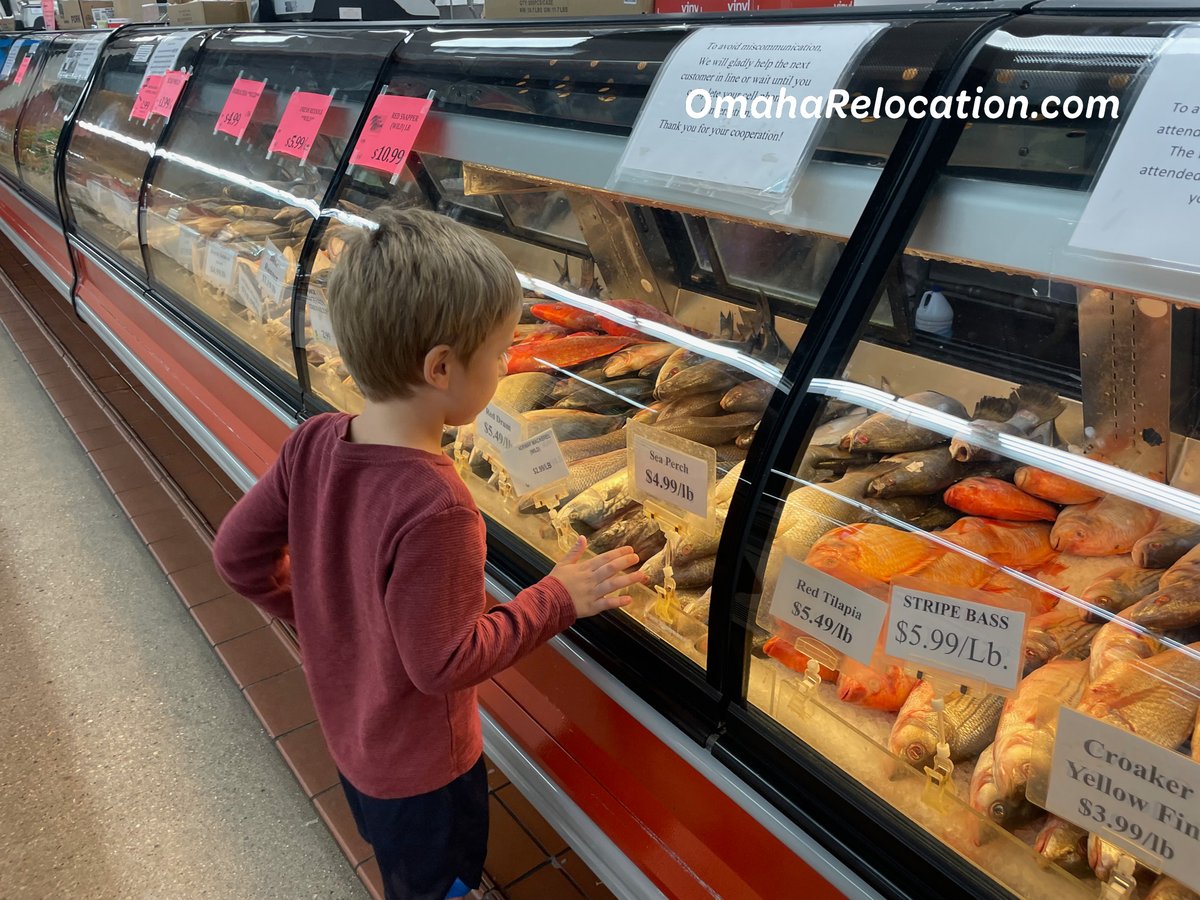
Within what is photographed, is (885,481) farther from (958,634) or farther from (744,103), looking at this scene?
(744,103)

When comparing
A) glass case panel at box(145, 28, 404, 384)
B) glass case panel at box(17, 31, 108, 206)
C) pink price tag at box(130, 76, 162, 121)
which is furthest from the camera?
glass case panel at box(17, 31, 108, 206)

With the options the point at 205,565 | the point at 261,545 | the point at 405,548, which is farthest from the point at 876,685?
the point at 205,565

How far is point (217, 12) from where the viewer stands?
11.9ft

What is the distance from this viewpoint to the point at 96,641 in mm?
2746

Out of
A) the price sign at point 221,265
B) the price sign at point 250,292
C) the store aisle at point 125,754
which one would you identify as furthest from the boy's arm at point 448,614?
the price sign at point 221,265

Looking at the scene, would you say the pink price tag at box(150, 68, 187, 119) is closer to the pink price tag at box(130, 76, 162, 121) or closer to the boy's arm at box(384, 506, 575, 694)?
the pink price tag at box(130, 76, 162, 121)

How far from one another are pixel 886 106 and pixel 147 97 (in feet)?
10.9

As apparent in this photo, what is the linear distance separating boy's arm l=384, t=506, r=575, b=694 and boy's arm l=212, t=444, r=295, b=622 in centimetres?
34

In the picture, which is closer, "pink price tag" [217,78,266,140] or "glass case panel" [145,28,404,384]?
"glass case panel" [145,28,404,384]

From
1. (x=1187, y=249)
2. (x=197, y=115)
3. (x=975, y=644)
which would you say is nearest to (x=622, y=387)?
(x=975, y=644)

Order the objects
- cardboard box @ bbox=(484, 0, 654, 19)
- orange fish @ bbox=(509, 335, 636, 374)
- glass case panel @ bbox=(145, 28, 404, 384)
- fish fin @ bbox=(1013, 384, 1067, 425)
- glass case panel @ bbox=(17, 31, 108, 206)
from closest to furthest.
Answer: fish fin @ bbox=(1013, 384, 1067, 425) → cardboard box @ bbox=(484, 0, 654, 19) → orange fish @ bbox=(509, 335, 636, 374) → glass case panel @ bbox=(145, 28, 404, 384) → glass case panel @ bbox=(17, 31, 108, 206)

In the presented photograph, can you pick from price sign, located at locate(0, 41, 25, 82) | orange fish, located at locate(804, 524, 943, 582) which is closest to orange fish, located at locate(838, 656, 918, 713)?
orange fish, located at locate(804, 524, 943, 582)

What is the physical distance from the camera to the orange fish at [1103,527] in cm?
112

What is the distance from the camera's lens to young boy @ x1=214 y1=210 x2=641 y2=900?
1123mm
